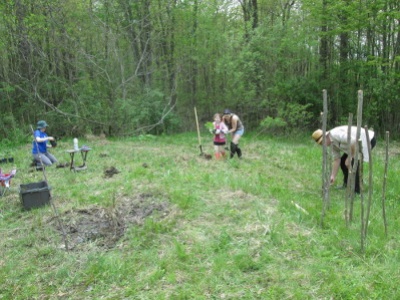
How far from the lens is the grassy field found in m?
3.48

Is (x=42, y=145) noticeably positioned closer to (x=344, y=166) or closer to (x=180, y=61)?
(x=344, y=166)

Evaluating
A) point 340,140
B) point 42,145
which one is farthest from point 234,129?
point 42,145

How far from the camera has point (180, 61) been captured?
15336 millimetres

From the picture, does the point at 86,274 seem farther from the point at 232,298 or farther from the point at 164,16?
the point at 164,16

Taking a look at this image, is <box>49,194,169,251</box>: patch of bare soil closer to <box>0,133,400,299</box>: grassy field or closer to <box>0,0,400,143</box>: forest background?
<box>0,133,400,299</box>: grassy field

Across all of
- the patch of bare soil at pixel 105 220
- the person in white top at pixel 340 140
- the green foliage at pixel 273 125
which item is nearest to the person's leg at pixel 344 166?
the person in white top at pixel 340 140

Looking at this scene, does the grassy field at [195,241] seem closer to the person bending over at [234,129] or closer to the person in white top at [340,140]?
the person in white top at [340,140]

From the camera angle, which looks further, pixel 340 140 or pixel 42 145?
pixel 42 145

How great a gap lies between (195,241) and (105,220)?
1410 millimetres

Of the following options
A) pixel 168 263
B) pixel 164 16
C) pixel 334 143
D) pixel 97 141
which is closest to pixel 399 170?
pixel 334 143

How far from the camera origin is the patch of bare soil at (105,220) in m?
4.50

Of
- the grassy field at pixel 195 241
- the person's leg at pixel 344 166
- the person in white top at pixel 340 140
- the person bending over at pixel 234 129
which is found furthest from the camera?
the person bending over at pixel 234 129

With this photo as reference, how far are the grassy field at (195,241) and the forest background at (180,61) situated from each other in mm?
6381

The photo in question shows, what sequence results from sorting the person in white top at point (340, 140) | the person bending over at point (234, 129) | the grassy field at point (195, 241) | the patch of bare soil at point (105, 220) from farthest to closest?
the person bending over at point (234, 129) < the person in white top at point (340, 140) < the patch of bare soil at point (105, 220) < the grassy field at point (195, 241)
